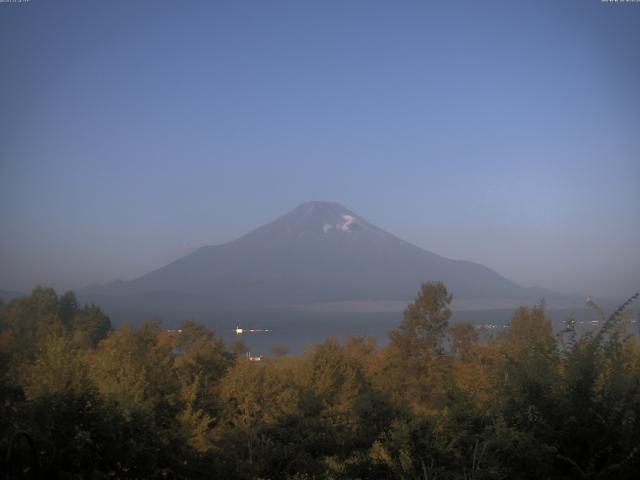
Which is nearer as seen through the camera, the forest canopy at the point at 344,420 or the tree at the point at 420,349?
the forest canopy at the point at 344,420

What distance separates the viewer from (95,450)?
→ 7.58 m

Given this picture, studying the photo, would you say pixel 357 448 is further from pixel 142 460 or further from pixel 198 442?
pixel 198 442

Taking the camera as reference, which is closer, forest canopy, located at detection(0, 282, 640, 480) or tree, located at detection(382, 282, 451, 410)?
forest canopy, located at detection(0, 282, 640, 480)

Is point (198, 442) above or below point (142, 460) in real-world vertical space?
below

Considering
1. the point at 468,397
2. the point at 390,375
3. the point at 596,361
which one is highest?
the point at 596,361

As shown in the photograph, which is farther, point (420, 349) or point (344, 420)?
point (420, 349)

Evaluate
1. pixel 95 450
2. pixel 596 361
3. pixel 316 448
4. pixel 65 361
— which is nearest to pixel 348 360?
pixel 316 448

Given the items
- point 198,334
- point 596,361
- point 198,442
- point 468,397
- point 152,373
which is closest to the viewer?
point 596,361

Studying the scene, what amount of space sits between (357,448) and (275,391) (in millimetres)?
8567

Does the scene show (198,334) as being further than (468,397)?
Yes

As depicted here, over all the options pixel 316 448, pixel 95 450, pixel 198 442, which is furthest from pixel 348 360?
pixel 95 450

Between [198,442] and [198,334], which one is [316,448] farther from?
[198,334]

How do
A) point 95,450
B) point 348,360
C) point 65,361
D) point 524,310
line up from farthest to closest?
1. point 524,310
2. point 348,360
3. point 65,361
4. point 95,450

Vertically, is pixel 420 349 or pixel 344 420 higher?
pixel 420 349
